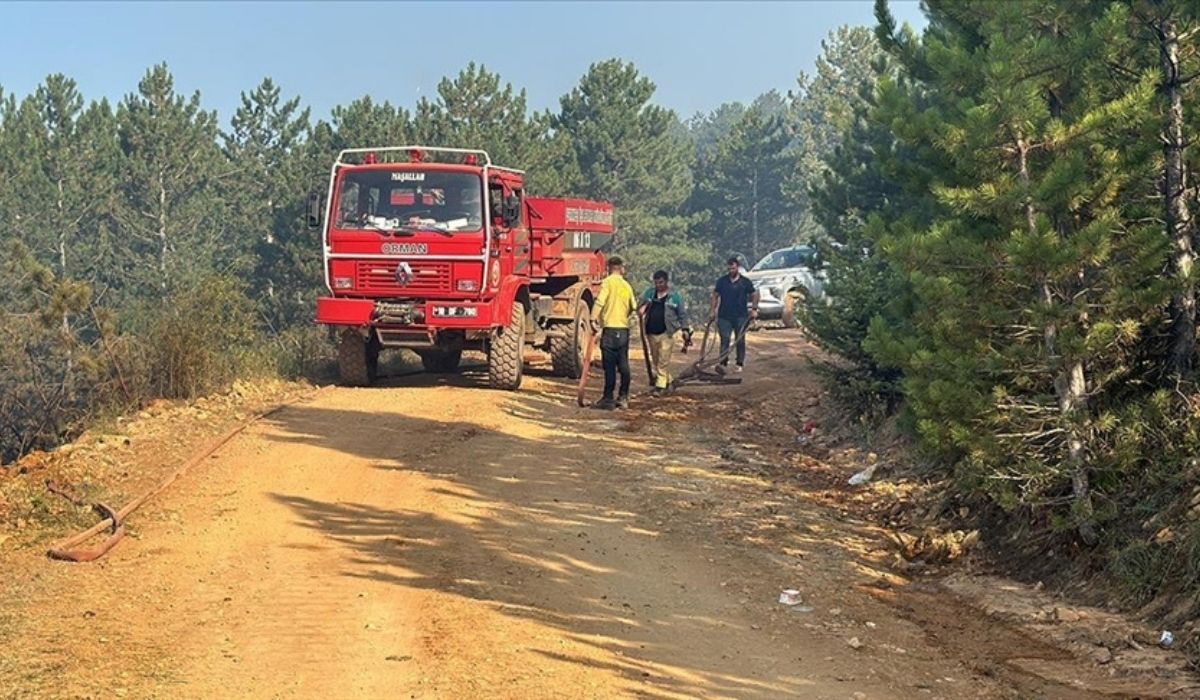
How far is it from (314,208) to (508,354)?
310 centimetres

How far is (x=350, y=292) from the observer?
1497 cm

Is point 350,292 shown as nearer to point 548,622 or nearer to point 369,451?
point 369,451

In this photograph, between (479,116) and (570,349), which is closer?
(570,349)

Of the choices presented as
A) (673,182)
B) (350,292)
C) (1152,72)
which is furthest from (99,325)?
(673,182)

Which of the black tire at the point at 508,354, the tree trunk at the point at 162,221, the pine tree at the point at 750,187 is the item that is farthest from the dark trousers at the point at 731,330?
the pine tree at the point at 750,187

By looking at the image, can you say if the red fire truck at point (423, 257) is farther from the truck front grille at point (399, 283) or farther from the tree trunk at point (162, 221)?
the tree trunk at point (162, 221)

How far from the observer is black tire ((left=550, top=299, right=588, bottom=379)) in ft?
56.5

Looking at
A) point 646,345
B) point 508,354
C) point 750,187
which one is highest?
point 750,187

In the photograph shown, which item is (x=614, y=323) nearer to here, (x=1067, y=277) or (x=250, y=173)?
(x=1067, y=277)

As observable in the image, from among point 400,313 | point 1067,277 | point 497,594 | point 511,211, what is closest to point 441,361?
point 400,313

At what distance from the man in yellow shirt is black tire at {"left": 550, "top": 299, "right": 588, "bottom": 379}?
2673mm

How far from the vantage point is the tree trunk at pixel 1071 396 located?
7.46 meters

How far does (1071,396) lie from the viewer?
7.70 meters

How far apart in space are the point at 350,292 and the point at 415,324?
96 cm
